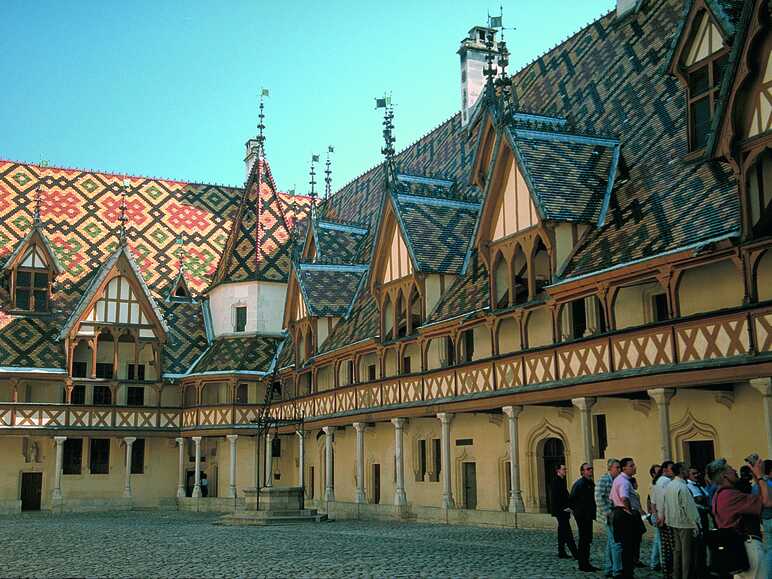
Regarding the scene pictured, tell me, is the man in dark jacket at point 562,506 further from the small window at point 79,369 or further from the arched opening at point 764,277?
the small window at point 79,369

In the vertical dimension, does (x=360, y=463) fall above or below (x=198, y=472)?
above

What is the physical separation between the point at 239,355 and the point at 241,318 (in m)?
2.02

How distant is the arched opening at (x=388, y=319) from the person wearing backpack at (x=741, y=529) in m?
19.3

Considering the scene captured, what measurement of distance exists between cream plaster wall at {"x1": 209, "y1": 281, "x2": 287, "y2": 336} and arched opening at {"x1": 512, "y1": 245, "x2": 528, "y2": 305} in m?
19.2

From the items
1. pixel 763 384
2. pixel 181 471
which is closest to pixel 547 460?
pixel 763 384

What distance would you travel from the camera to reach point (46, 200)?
4434 cm

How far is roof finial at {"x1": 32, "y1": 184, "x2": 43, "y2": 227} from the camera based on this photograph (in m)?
40.5

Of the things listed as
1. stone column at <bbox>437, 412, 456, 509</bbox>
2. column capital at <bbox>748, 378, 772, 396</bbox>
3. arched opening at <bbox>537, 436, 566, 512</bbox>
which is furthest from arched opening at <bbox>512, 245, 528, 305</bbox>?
column capital at <bbox>748, 378, 772, 396</bbox>

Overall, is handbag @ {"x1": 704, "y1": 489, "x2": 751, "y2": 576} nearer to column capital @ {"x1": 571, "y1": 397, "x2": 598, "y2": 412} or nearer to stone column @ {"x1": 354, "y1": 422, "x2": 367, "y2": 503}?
column capital @ {"x1": 571, "y1": 397, "x2": 598, "y2": 412}

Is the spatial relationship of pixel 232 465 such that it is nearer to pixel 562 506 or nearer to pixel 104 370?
pixel 104 370

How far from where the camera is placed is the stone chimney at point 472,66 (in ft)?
117

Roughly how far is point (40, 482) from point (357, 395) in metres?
16.1

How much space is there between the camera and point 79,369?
130 feet

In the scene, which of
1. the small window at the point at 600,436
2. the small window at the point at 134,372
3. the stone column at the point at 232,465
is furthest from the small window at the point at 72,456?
the small window at the point at 600,436
